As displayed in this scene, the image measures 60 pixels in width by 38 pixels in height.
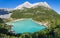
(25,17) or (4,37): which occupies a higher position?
(25,17)

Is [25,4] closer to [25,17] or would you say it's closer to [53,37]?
[25,17]

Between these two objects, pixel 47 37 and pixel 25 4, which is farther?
pixel 25 4

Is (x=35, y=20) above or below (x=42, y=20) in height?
above

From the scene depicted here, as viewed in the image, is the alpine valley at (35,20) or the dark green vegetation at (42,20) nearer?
the dark green vegetation at (42,20)

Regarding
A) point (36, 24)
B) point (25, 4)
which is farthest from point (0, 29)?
point (25, 4)

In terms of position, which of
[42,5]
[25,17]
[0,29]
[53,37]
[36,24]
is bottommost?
[53,37]

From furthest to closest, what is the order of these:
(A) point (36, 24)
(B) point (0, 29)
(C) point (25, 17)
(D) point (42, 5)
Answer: (D) point (42, 5) → (C) point (25, 17) → (A) point (36, 24) → (B) point (0, 29)

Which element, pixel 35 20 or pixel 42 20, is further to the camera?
pixel 35 20

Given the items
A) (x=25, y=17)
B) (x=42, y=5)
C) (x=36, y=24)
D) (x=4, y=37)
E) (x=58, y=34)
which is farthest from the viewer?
(x=42, y=5)

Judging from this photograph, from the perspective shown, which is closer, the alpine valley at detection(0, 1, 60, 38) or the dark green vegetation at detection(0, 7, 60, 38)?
the dark green vegetation at detection(0, 7, 60, 38)

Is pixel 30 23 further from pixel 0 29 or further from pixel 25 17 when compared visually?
pixel 0 29
